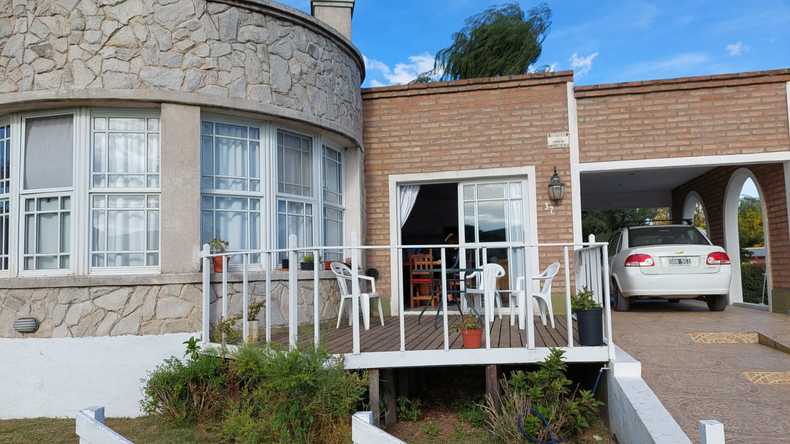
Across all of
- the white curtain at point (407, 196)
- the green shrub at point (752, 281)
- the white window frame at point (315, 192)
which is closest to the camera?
the white window frame at point (315, 192)

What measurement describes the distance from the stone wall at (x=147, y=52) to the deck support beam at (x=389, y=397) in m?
2.93

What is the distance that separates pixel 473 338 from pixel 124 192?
3.56m

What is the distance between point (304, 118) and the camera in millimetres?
6461

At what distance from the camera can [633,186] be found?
1185cm

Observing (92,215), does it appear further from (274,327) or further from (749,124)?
(749,124)

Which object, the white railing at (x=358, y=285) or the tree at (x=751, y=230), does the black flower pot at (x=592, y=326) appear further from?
the tree at (x=751, y=230)

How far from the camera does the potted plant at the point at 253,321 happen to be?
5395 millimetres

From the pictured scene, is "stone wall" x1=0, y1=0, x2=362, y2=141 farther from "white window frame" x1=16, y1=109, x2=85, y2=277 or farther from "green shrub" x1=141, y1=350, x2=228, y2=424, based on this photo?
"green shrub" x1=141, y1=350, x2=228, y2=424

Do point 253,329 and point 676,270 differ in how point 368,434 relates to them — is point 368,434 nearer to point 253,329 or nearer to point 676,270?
point 253,329

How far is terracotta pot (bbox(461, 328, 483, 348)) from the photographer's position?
473 cm

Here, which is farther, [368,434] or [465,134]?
[465,134]

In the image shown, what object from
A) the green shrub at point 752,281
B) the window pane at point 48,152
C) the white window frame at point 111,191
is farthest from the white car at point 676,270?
the green shrub at point 752,281

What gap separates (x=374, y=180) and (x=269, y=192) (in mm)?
2261

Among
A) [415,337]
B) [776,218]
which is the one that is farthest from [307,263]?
[776,218]
